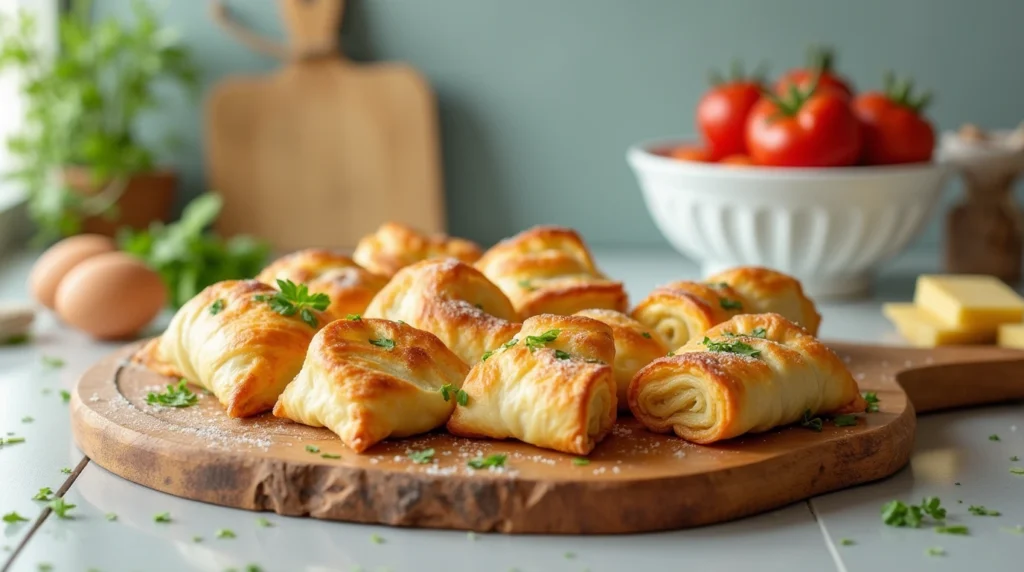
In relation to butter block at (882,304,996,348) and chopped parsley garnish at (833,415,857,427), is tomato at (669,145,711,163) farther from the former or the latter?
chopped parsley garnish at (833,415,857,427)

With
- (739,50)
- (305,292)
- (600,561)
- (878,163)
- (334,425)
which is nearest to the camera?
(600,561)

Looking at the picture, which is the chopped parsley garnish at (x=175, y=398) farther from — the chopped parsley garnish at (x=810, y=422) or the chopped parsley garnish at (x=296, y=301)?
the chopped parsley garnish at (x=810, y=422)

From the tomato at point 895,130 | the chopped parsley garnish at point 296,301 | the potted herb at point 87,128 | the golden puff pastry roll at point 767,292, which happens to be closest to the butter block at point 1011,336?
the golden puff pastry roll at point 767,292

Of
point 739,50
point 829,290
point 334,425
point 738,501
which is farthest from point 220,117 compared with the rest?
point 738,501

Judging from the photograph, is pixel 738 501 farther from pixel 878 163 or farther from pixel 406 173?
pixel 406 173

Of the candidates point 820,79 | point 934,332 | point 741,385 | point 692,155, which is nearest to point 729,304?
point 741,385

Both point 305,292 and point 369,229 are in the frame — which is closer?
point 305,292
